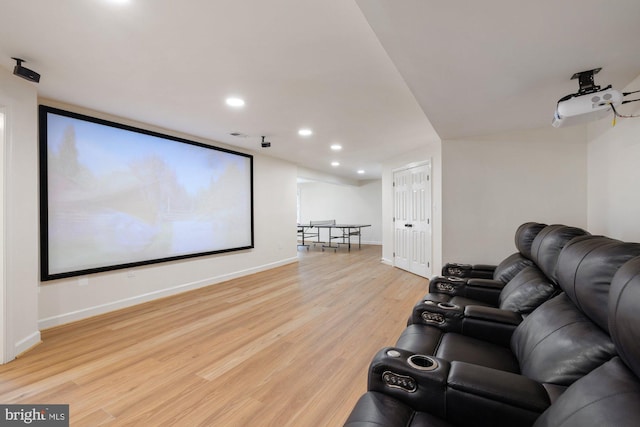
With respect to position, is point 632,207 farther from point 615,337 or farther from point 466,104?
point 615,337

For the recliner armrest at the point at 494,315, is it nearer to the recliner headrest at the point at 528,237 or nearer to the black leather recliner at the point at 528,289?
the black leather recliner at the point at 528,289

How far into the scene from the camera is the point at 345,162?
677 cm

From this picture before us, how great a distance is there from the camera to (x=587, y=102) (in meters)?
1.80

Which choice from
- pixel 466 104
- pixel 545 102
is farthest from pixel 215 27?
pixel 545 102

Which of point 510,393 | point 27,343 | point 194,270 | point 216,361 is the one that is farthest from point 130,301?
point 510,393

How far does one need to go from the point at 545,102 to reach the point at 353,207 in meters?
8.37

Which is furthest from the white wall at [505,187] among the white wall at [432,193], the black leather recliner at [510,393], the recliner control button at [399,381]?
the recliner control button at [399,381]

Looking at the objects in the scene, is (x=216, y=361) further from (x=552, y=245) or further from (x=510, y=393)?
(x=552, y=245)

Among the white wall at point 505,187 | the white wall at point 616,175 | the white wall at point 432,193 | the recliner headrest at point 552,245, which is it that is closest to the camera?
the recliner headrest at point 552,245

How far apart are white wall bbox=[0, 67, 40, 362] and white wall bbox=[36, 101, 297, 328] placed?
0.36 ft

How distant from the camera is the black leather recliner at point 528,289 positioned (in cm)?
168

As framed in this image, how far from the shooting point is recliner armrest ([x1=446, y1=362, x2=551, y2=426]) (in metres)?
0.95

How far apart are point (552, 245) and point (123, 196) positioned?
4265 millimetres

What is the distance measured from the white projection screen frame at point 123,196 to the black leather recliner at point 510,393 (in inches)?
139
